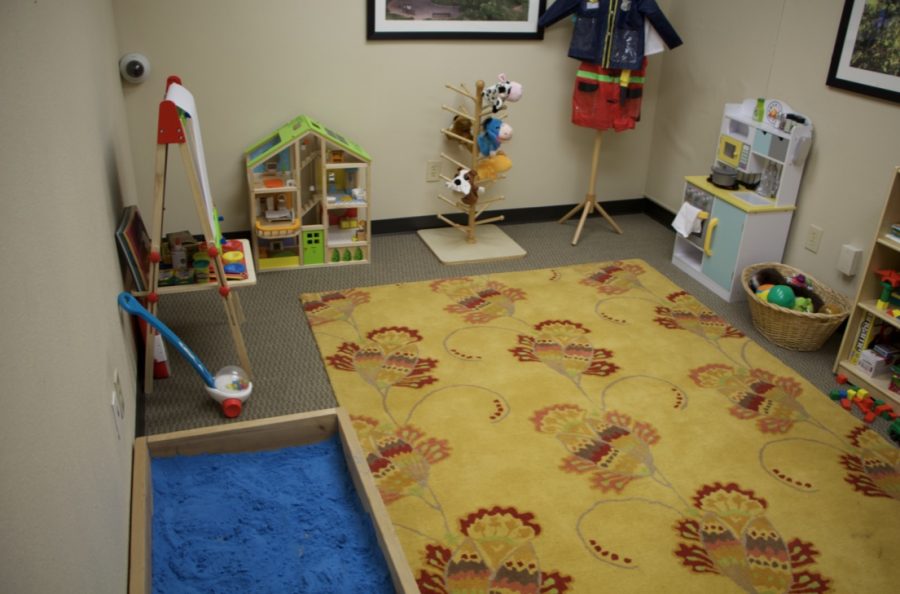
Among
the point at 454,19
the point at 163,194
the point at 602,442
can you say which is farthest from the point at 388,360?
the point at 454,19

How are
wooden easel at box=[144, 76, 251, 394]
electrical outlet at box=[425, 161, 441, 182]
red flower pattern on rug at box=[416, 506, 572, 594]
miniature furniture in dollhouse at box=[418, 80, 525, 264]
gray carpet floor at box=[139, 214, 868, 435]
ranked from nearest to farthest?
red flower pattern on rug at box=[416, 506, 572, 594], wooden easel at box=[144, 76, 251, 394], gray carpet floor at box=[139, 214, 868, 435], miniature furniture in dollhouse at box=[418, 80, 525, 264], electrical outlet at box=[425, 161, 441, 182]

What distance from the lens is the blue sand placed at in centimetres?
206

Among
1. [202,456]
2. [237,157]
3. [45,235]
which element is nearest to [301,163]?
[237,157]

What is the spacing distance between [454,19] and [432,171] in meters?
0.81

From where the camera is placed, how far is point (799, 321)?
3213mm

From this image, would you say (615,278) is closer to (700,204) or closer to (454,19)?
(700,204)

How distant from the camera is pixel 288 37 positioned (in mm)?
3752

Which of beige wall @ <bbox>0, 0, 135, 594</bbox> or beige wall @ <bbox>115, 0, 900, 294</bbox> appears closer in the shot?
beige wall @ <bbox>0, 0, 135, 594</bbox>

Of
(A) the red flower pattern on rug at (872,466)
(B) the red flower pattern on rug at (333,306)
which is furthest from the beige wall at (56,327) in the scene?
(A) the red flower pattern on rug at (872,466)

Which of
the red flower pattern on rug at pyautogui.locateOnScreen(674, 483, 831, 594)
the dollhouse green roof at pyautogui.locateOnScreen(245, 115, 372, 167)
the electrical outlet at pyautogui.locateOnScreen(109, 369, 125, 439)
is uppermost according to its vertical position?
the dollhouse green roof at pyautogui.locateOnScreen(245, 115, 372, 167)

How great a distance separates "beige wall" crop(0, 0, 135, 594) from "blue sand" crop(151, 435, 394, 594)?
20 centimetres

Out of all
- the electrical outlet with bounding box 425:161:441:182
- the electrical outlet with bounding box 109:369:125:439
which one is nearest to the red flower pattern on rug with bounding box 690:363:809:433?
the electrical outlet with bounding box 425:161:441:182

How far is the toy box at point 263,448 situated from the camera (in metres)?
1.99

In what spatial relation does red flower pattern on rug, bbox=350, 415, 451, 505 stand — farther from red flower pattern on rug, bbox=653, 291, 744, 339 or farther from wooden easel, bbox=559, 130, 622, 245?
wooden easel, bbox=559, 130, 622, 245
